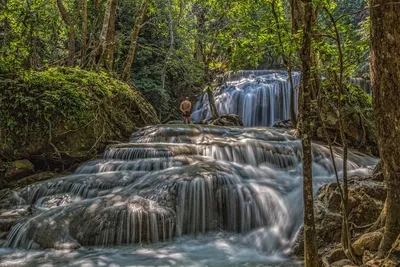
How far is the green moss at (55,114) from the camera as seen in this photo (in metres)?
8.34

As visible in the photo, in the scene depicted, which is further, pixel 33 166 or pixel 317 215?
pixel 33 166

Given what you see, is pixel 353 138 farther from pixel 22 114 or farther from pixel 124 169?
pixel 22 114

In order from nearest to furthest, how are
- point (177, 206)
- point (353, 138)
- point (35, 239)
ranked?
point (35, 239) < point (177, 206) < point (353, 138)

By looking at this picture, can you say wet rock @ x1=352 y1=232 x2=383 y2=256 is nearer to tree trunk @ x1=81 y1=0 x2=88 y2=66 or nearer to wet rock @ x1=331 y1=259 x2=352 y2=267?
wet rock @ x1=331 y1=259 x2=352 y2=267

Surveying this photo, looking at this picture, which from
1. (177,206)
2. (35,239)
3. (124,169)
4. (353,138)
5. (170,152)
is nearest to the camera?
(35,239)

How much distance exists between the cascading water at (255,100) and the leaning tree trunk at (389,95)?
1316 cm

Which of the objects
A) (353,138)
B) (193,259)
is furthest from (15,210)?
(353,138)

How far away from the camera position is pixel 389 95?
3.07 meters

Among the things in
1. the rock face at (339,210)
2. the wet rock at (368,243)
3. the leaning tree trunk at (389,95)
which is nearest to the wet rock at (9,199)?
the rock face at (339,210)

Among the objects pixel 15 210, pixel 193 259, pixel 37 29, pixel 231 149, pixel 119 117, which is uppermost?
pixel 37 29

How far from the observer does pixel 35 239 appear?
5426mm

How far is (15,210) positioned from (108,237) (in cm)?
212

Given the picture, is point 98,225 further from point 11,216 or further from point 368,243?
point 368,243

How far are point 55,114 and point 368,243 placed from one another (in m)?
7.69
